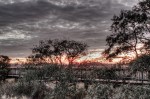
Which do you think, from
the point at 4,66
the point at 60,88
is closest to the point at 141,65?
the point at 60,88

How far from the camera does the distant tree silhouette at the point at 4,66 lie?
50250mm

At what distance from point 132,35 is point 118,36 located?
6.50ft

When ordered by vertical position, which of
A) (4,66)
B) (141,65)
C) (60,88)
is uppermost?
(141,65)

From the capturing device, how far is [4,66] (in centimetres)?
5288

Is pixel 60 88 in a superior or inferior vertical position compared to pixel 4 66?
inferior

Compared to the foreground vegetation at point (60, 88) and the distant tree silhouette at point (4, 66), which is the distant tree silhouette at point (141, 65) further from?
the distant tree silhouette at point (4, 66)

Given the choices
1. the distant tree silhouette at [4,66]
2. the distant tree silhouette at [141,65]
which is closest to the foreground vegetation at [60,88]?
the distant tree silhouette at [141,65]

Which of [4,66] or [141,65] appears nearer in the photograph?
[141,65]

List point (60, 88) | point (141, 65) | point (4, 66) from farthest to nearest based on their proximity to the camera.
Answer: point (4, 66) → point (60, 88) → point (141, 65)

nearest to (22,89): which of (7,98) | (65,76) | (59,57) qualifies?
(7,98)

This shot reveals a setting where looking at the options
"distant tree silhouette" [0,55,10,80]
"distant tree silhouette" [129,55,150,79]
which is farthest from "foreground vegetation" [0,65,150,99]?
"distant tree silhouette" [0,55,10,80]

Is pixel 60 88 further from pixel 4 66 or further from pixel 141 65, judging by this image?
pixel 4 66

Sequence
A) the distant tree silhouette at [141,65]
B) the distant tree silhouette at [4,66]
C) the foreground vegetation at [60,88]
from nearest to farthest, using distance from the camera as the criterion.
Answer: the foreground vegetation at [60,88], the distant tree silhouette at [141,65], the distant tree silhouette at [4,66]

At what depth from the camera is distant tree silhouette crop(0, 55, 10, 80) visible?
1978 inches
